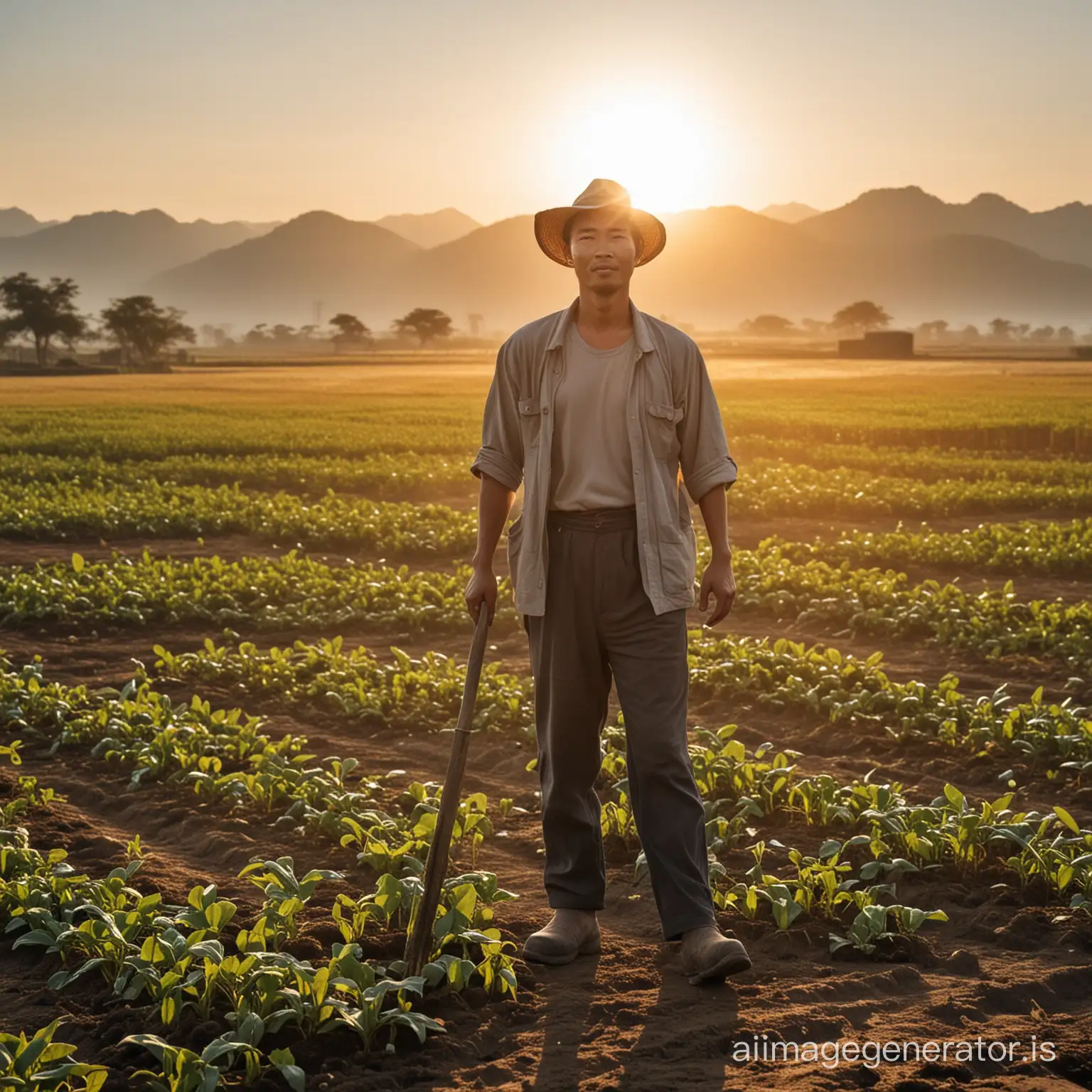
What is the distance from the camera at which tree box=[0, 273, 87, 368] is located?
103m

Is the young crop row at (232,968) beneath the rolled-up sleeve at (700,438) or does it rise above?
beneath

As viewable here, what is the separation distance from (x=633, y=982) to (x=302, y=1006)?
1129mm

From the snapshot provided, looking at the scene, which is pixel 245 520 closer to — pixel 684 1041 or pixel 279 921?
pixel 279 921

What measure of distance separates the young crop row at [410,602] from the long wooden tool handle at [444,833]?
20.3 ft

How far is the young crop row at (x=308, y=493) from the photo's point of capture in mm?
16406

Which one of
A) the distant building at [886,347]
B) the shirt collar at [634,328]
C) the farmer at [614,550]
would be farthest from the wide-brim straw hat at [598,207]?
the distant building at [886,347]

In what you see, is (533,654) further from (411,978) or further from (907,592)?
(907,592)

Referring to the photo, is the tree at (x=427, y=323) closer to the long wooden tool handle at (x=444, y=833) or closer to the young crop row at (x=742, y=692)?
the young crop row at (x=742, y=692)

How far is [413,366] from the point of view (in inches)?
3893

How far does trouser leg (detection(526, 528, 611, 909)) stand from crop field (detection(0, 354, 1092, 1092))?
0.27 metres

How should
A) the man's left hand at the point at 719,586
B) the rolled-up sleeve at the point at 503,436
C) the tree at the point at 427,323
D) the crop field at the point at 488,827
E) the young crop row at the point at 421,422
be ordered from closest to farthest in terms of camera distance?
the crop field at the point at 488,827, the man's left hand at the point at 719,586, the rolled-up sleeve at the point at 503,436, the young crop row at the point at 421,422, the tree at the point at 427,323

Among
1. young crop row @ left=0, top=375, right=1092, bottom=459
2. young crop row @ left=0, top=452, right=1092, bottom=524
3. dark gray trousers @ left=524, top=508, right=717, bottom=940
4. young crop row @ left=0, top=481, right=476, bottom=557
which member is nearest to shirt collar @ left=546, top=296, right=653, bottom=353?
dark gray trousers @ left=524, top=508, right=717, bottom=940

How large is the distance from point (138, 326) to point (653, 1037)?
361ft

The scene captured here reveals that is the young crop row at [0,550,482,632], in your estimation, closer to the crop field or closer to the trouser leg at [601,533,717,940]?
the crop field
